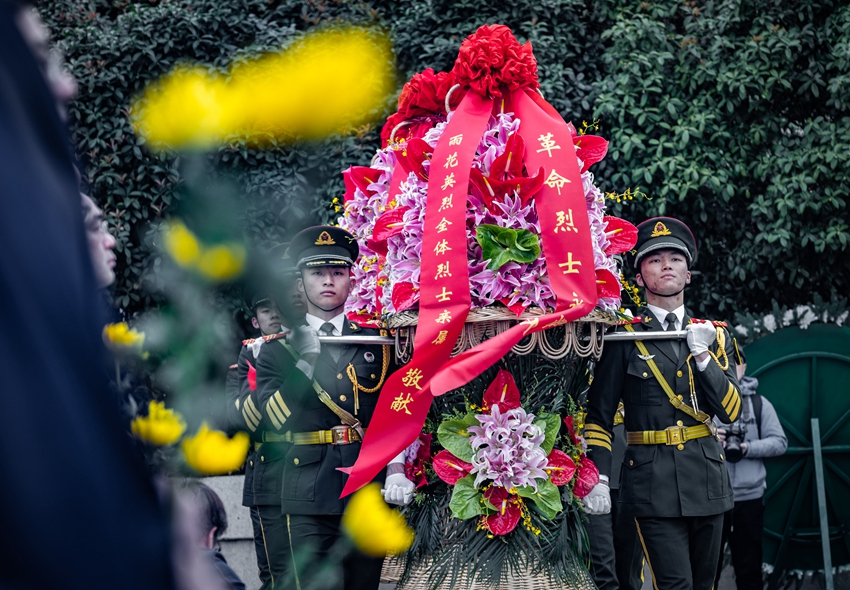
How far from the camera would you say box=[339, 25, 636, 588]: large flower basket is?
3.14m

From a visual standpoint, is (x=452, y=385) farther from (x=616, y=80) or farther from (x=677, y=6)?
(x=677, y=6)

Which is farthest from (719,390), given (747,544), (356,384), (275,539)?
(275,539)

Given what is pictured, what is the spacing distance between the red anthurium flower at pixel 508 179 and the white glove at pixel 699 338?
162 centimetres

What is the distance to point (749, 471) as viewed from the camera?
19.7ft

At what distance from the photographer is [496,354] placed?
3029 mm

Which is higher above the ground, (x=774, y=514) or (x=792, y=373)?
(x=792, y=373)

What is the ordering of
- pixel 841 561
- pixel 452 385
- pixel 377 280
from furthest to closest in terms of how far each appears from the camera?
pixel 841 561, pixel 377 280, pixel 452 385

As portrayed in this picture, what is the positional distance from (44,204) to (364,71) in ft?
0.98

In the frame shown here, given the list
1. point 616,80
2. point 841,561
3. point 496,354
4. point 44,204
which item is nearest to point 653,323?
point 496,354

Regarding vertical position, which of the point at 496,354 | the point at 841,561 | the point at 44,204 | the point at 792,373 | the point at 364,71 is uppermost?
the point at 364,71

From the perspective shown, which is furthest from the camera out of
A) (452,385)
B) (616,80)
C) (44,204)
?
(616,80)

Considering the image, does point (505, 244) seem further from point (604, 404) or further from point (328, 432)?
point (328, 432)

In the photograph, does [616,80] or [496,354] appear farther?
[616,80]

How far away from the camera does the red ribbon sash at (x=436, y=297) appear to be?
3.14 metres
